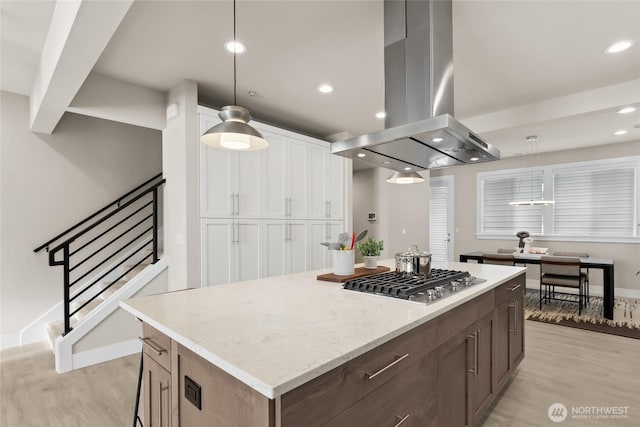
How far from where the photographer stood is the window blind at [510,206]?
6.35 metres

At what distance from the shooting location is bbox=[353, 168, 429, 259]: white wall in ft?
18.7

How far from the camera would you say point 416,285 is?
1.68 m

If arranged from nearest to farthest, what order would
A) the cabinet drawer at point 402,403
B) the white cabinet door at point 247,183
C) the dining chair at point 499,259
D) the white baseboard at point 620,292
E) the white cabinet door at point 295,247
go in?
the cabinet drawer at point 402,403 → the white cabinet door at point 247,183 → the white cabinet door at point 295,247 → the dining chair at point 499,259 → the white baseboard at point 620,292

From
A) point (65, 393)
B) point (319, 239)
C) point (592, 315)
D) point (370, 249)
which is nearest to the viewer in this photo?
point (370, 249)

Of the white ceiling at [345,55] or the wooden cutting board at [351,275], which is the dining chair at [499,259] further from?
the wooden cutting board at [351,275]

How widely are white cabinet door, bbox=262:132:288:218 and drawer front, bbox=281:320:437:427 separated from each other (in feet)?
9.07

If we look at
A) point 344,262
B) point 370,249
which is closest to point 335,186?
point 370,249

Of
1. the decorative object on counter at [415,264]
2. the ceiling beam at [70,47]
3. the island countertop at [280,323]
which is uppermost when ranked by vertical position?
the ceiling beam at [70,47]

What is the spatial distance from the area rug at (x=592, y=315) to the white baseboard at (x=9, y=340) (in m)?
6.03

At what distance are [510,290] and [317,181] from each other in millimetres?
2702

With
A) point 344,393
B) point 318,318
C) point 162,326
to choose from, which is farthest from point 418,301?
point 162,326

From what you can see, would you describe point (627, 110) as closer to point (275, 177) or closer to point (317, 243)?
point (317, 243)

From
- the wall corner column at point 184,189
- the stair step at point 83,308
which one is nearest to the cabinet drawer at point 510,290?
the wall corner column at point 184,189

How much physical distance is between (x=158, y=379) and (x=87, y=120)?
12.9ft
